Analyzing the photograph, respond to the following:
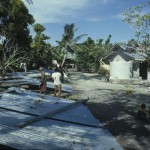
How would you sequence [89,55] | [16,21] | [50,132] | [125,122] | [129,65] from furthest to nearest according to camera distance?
[89,55]
[129,65]
[16,21]
[125,122]
[50,132]

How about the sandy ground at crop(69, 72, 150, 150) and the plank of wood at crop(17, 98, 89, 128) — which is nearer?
the plank of wood at crop(17, 98, 89, 128)

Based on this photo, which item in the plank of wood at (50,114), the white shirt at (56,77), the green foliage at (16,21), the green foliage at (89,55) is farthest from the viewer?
the green foliage at (89,55)

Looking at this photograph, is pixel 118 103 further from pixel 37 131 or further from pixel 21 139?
pixel 21 139

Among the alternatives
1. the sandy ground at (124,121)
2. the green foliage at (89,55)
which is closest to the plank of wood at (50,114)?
the sandy ground at (124,121)

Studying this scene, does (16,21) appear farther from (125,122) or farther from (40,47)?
(125,122)

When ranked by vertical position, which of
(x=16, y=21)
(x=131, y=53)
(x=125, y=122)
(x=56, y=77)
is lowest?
(x=125, y=122)

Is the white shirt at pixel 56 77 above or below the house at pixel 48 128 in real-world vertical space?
above

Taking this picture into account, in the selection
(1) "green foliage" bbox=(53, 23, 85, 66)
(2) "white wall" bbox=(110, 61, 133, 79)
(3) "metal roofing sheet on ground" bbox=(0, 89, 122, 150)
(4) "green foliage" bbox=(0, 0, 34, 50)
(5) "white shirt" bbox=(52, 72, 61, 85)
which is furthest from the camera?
(1) "green foliage" bbox=(53, 23, 85, 66)

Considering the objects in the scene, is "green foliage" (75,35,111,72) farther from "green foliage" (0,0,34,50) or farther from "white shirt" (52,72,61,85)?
"white shirt" (52,72,61,85)

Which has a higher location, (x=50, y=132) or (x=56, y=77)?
(x=56, y=77)

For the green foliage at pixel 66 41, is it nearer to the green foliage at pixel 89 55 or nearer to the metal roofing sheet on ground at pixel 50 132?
the green foliage at pixel 89 55

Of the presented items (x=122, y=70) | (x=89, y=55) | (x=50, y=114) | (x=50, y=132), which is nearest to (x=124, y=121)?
(x=50, y=114)

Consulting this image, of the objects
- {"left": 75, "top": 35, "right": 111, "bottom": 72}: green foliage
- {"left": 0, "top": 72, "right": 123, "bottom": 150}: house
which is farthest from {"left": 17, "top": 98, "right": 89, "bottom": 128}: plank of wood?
{"left": 75, "top": 35, "right": 111, "bottom": 72}: green foliage

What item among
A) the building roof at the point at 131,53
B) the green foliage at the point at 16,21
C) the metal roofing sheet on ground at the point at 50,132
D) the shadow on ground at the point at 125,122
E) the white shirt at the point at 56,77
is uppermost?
the green foliage at the point at 16,21
